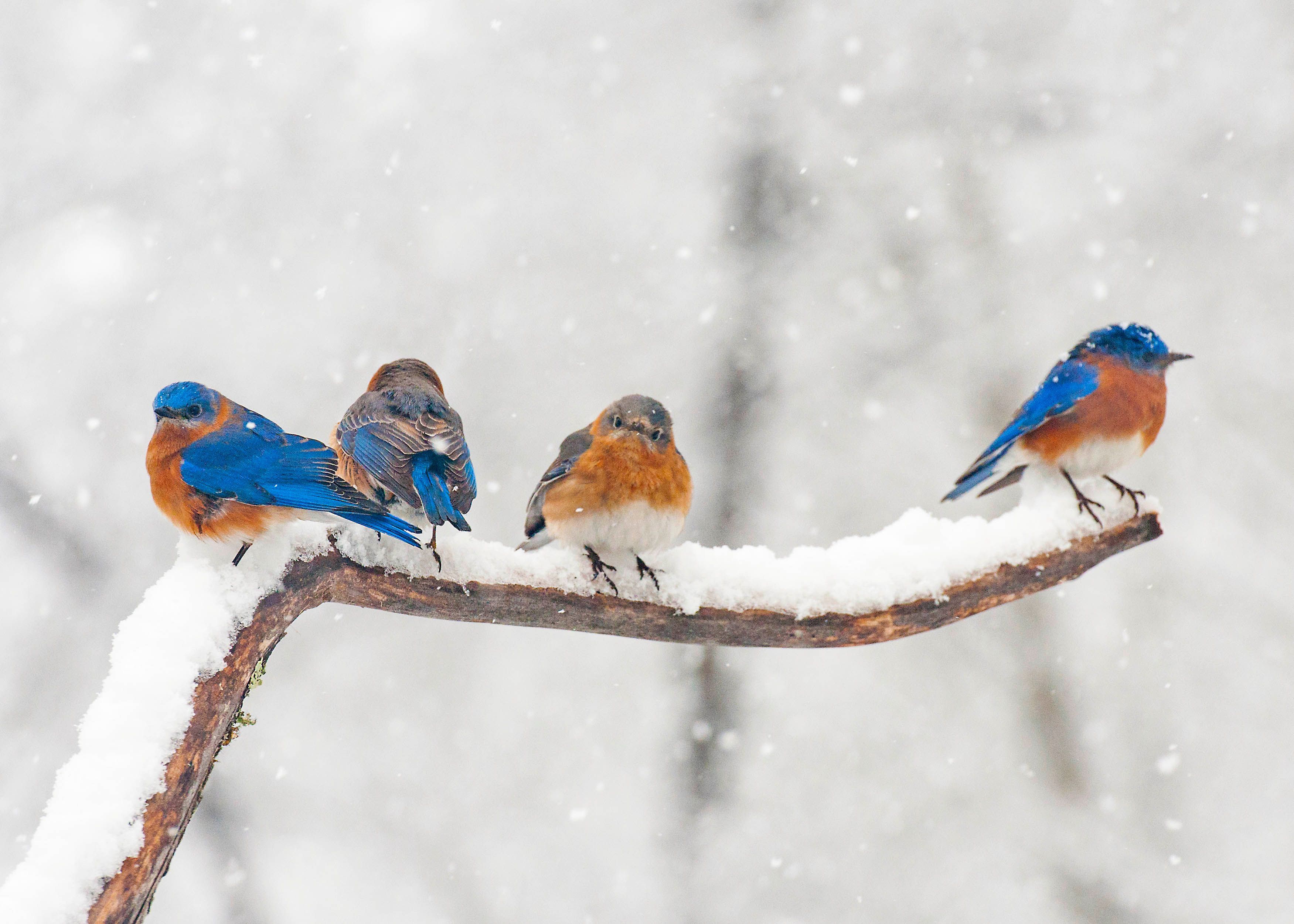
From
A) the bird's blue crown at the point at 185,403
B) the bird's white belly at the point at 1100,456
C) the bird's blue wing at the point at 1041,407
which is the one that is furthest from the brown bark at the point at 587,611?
the bird's blue crown at the point at 185,403

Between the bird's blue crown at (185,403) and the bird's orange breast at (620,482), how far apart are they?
1.17m

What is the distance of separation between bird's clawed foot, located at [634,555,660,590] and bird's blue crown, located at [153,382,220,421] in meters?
1.50

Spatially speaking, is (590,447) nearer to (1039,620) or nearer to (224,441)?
(224,441)

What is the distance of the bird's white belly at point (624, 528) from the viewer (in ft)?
10.7

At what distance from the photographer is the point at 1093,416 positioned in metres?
3.76

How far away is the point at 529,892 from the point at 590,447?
7.40 meters

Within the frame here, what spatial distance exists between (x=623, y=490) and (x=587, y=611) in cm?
42

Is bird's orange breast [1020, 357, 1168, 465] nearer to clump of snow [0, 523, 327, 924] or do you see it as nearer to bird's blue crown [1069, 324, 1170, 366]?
bird's blue crown [1069, 324, 1170, 366]

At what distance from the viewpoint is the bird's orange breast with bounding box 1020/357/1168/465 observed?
375 centimetres

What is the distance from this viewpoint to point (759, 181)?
863cm

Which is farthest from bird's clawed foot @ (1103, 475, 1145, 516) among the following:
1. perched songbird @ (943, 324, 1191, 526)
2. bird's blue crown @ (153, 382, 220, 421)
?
bird's blue crown @ (153, 382, 220, 421)

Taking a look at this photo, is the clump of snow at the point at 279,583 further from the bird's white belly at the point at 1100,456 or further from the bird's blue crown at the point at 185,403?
the bird's blue crown at the point at 185,403

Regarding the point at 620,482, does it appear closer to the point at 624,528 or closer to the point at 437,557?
the point at 624,528

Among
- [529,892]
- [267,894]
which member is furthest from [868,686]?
[267,894]
